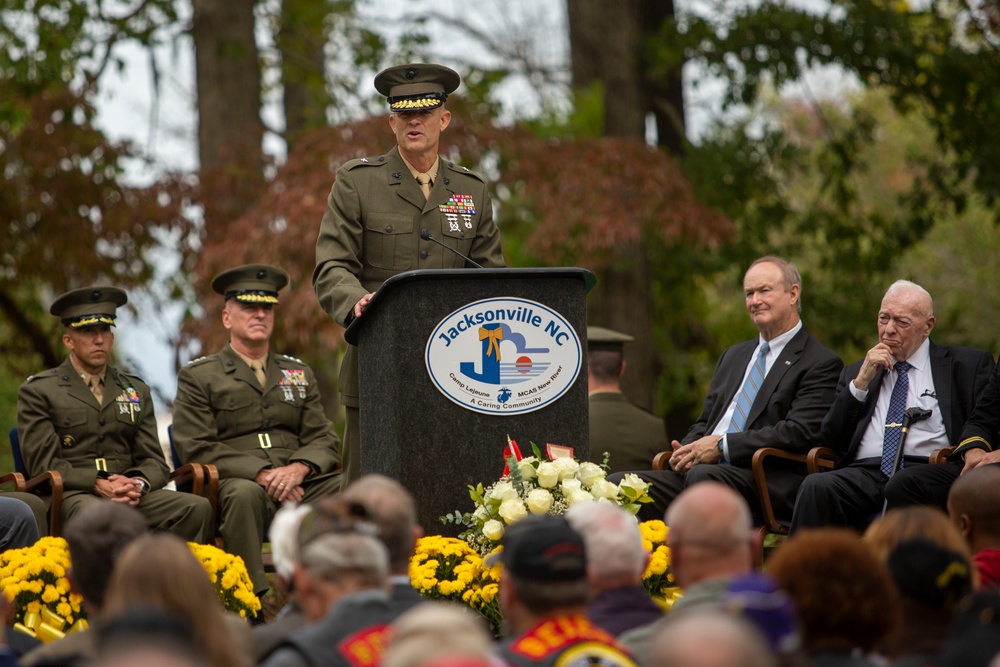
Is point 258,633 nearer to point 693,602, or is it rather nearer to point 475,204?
point 693,602

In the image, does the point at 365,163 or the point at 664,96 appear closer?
the point at 365,163

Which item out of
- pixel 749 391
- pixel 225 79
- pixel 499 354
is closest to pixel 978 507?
pixel 499 354

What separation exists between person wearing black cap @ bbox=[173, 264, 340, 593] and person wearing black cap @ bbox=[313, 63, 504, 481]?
1402 mm

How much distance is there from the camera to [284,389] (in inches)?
314

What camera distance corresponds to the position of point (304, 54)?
16953 mm

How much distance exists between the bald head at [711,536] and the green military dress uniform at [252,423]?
13.2 feet

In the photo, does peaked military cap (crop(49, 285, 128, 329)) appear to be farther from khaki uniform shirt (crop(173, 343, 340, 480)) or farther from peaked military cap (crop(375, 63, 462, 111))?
peaked military cap (crop(375, 63, 462, 111))

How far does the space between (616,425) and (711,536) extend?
14.9 feet

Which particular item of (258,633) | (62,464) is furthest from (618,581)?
(62,464)

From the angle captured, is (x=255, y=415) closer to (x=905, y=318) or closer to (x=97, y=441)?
(x=97, y=441)

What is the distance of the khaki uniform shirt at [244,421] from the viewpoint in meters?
7.64

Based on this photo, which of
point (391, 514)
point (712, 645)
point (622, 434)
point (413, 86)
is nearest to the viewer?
point (712, 645)

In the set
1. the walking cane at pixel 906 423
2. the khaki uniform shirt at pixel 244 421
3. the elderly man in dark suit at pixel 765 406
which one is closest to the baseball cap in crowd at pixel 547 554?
the elderly man in dark suit at pixel 765 406

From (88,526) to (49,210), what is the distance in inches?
360
